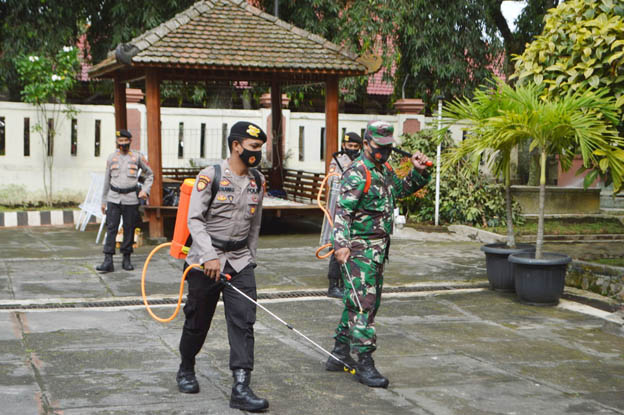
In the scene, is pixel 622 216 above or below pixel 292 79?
below

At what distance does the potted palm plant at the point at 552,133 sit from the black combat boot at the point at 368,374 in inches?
132

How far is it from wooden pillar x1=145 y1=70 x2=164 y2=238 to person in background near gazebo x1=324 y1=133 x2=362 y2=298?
4.82 metres

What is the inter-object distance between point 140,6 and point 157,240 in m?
6.71

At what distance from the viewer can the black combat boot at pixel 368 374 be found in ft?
18.2

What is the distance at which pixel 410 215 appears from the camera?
15.3 m

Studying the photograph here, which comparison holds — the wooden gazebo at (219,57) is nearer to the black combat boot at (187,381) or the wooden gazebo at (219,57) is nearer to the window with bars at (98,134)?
the window with bars at (98,134)

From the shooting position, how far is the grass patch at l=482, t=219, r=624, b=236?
14315mm

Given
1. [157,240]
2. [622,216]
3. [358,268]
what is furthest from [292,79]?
[358,268]

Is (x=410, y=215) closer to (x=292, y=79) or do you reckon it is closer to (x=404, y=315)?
(x=292, y=79)

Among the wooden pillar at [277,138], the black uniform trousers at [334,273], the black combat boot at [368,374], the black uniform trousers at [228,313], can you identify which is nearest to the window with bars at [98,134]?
the wooden pillar at [277,138]

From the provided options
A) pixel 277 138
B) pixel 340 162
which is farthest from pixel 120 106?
pixel 340 162

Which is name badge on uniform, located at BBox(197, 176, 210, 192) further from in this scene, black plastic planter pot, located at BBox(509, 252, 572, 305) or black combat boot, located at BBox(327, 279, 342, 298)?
black plastic planter pot, located at BBox(509, 252, 572, 305)

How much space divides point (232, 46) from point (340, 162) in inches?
212

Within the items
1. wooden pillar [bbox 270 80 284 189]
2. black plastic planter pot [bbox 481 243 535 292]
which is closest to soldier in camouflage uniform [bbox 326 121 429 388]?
black plastic planter pot [bbox 481 243 535 292]
